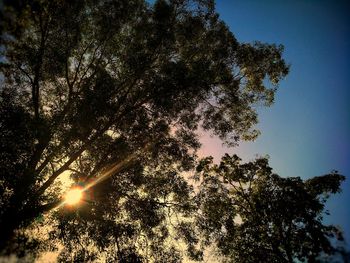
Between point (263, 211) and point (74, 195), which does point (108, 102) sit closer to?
point (74, 195)

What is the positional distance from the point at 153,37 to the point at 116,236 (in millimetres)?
13296

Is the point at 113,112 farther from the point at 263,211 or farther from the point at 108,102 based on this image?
the point at 263,211

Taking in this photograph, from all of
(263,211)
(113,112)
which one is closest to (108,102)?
(113,112)

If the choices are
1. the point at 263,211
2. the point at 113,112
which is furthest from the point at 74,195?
the point at 263,211

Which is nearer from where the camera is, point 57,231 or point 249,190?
point 57,231

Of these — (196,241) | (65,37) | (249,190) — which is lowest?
(196,241)

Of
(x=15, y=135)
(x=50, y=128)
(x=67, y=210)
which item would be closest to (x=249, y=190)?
(x=67, y=210)

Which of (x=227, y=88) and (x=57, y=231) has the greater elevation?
(x=227, y=88)

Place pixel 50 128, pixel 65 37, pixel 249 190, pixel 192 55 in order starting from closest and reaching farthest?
1. pixel 50 128
2. pixel 65 37
3. pixel 192 55
4. pixel 249 190

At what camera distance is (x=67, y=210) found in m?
18.8

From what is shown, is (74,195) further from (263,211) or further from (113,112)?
(263,211)

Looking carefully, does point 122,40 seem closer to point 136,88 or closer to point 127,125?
point 136,88

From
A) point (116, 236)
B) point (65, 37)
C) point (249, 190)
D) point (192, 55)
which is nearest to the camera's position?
point (116, 236)

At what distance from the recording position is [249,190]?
79.6 ft
